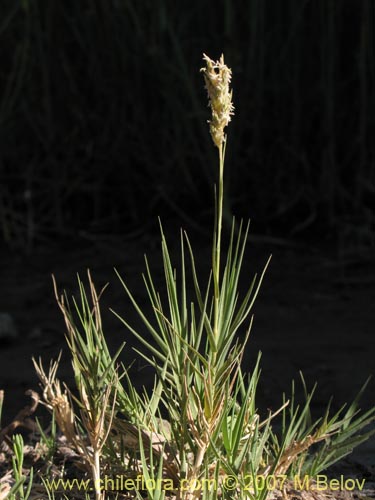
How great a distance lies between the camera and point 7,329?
133 inches

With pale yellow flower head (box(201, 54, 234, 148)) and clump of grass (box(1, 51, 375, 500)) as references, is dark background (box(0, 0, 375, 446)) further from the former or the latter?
pale yellow flower head (box(201, 54, 234, 148))

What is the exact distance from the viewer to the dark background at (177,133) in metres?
4.23

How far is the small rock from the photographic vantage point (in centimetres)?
337

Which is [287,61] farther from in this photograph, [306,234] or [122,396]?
[122,396]

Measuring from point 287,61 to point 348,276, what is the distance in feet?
3.89

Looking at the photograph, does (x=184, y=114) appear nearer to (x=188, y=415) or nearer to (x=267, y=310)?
(x=267, y=310)

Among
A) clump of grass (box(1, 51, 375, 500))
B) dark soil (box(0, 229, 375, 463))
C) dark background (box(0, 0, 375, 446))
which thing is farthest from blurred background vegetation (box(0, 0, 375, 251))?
clump of grass (box(1, 51, 375, 500))

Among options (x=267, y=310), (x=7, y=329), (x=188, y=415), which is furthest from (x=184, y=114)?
(x=188, y=415)

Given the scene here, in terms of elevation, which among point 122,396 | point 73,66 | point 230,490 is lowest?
point 230,490

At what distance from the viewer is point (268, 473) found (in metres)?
1.63

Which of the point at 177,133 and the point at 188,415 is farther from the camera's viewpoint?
the point at 177,133

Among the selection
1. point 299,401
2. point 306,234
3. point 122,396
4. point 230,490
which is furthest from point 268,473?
point 306,234

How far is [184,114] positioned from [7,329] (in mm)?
1507

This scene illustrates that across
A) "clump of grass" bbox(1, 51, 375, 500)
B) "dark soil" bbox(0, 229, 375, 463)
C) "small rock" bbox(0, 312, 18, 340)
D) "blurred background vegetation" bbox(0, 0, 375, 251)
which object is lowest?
"small rock" bbox(0, 312, 18, 340)
